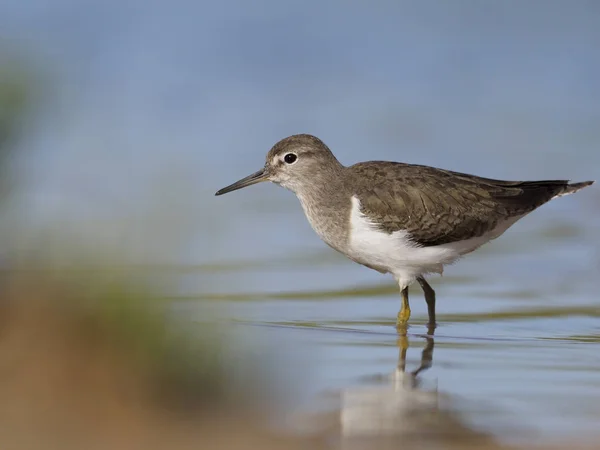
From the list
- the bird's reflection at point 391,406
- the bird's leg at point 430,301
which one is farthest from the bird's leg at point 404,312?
the bird's reflection at point 391,406

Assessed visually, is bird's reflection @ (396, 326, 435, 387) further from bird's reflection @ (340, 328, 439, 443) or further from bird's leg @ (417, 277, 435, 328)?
bird's leg @ (417, 277, 435, 328)

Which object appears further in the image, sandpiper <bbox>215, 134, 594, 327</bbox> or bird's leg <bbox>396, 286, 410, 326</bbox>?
sandpiper <bbox>215, 134, 594, 327</bbox>

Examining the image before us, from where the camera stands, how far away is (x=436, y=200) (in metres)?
8.88

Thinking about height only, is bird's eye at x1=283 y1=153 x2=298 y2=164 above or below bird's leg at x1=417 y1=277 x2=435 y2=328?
above

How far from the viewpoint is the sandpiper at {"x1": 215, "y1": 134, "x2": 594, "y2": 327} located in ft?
28.4

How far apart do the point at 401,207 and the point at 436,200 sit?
1.11 ft

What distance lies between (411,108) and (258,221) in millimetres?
4649

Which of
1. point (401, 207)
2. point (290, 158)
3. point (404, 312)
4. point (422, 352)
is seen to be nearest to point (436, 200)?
point (401, 207)

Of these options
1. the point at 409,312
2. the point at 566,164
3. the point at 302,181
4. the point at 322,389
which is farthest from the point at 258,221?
the point at 322,389

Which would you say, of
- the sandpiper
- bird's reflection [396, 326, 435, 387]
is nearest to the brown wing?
the sandpiper

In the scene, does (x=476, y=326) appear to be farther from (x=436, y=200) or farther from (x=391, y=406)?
(x=391, y=406)

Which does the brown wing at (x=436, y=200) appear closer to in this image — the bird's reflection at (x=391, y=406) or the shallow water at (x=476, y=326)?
the shallow water at (x=476, y=326)

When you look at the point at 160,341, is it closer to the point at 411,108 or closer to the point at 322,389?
the point at 322,389

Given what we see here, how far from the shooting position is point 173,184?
10.6 m
